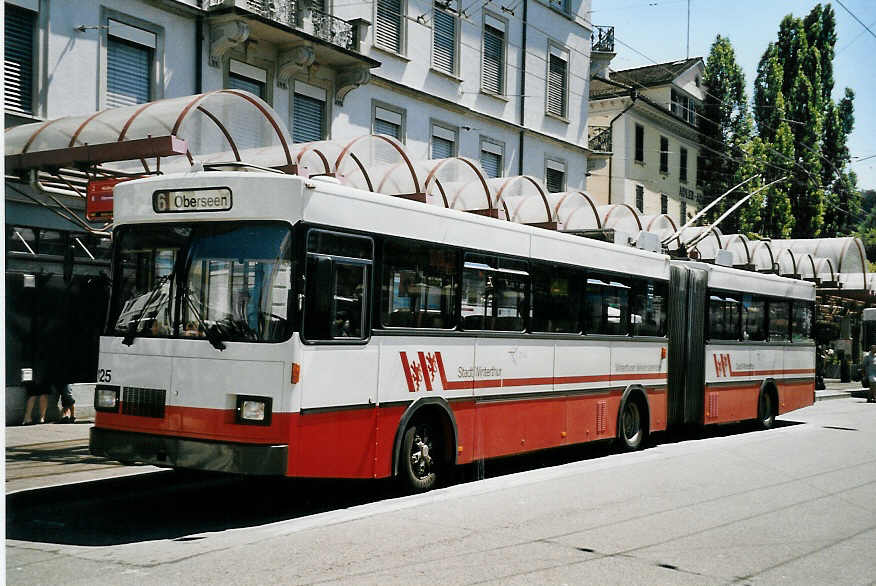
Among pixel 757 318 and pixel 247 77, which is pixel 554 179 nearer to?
pixel 757 318

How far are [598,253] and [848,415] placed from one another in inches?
517

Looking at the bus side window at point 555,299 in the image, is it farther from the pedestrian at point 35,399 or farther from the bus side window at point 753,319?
the pedestrian at point 35,399

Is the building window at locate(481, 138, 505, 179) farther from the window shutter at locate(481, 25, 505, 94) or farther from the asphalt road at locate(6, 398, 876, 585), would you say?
the asphalt road at locate(6, 398, 876, 585)

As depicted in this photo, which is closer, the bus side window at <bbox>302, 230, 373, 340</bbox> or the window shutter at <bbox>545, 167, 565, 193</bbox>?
the bus side window at <bbox>302, 230, 373, 340</bbox>

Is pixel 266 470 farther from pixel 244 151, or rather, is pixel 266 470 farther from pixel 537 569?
pixel 244 151

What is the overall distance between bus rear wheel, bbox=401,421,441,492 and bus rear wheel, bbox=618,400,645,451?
4.77 meters

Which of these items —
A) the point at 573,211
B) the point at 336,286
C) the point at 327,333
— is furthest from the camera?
the point at 573,211

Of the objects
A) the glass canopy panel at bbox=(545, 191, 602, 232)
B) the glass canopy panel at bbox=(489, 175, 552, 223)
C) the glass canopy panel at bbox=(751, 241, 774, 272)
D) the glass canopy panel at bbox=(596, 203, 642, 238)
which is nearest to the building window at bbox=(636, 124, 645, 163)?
the glass canopy panel at bbox=(751, 241, 774, 272)

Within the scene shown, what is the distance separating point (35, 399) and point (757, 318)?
12669mm

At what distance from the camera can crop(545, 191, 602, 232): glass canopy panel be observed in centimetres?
1894

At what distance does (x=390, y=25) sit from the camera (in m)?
23.5

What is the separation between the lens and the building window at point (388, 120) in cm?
2311

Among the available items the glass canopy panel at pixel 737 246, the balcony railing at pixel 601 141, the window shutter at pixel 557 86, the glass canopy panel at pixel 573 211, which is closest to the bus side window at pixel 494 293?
the glass canopy panel at pixel 573 211

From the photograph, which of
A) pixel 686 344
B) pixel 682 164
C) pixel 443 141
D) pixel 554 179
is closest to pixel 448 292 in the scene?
pixel 686 344
